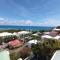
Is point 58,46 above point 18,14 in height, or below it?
below

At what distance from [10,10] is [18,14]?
0.79 m

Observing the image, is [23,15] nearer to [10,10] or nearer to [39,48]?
[10,10]

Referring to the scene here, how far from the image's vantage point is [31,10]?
38.4 feet

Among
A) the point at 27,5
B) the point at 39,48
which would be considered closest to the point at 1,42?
the point at 27,5

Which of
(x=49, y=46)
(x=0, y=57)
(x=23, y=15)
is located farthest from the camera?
(x=23, y=15)

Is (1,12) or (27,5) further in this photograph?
(1,12)

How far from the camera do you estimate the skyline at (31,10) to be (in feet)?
34.7

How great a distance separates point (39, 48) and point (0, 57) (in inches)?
79.2

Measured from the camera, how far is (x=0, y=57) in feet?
18.2

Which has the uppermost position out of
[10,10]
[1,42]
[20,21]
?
[10,10]

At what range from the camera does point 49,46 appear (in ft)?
22.7

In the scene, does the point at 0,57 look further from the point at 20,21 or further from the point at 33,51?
the point at 20,21

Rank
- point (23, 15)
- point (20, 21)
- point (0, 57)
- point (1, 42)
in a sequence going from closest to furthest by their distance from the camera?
point (0, 57) < point (1, 42) < point (23, 15) < point (20, 21)

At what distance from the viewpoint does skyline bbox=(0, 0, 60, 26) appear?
10570 millimetres
